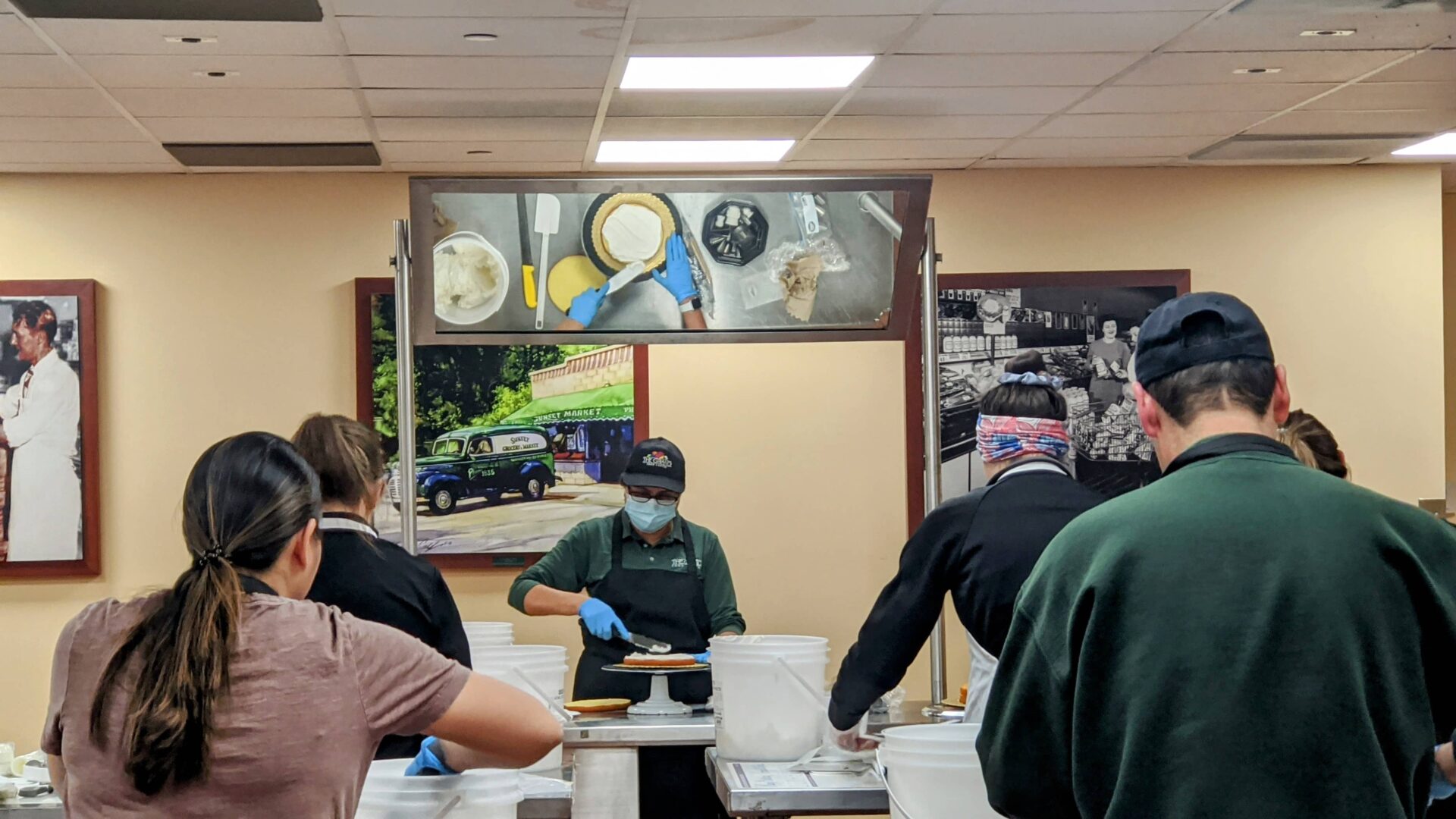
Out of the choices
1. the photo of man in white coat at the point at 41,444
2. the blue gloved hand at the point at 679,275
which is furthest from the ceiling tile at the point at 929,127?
the photo of man in white coat at the point at 41,444

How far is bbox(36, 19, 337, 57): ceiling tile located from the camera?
13.9 ft

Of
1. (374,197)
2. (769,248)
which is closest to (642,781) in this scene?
(769,248)

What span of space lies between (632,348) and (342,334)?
4.17 ft

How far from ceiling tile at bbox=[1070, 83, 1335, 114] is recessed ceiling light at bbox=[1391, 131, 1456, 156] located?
1.14 meters

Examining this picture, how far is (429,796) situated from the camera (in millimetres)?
2084

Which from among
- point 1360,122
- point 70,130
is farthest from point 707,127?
point 1360,122

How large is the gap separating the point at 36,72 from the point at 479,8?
1.64m

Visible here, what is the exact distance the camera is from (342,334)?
6379mm

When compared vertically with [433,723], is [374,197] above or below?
above

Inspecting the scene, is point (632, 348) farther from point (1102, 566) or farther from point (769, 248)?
point (1102, 566)

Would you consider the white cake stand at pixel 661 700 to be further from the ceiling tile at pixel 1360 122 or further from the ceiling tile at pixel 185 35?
the ceiling tile at pixel 1360 122

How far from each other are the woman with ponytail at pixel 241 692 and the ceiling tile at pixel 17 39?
290 centimetres

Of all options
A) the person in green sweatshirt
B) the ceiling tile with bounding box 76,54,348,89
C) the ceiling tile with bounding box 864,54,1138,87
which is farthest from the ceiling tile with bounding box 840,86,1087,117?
the person in green sweatshirt

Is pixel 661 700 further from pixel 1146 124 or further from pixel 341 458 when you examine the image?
pixel 1146 124
